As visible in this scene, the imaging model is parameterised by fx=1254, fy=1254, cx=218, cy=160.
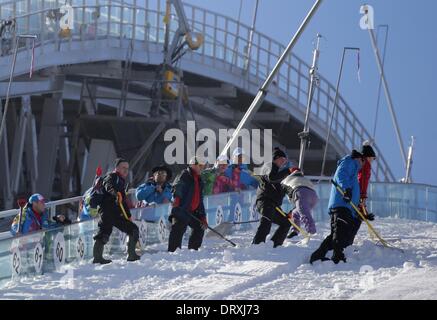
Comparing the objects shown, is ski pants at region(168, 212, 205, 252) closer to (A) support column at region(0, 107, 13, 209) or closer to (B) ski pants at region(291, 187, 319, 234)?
(B) ski pants at region(291, 187, 319, 234)

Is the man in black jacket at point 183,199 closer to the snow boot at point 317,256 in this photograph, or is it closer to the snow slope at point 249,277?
the snow slope at point 249,277

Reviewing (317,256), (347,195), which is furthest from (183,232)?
(347,195)

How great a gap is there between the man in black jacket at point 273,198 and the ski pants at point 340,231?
1671mm

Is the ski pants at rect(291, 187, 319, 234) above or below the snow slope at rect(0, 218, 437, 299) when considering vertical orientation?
above

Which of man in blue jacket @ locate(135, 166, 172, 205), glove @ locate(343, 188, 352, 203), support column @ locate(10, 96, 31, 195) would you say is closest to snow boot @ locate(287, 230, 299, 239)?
man in blue jacket @ locate(135, 166, 172, 205)

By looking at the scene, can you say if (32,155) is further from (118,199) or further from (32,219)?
(118,199)

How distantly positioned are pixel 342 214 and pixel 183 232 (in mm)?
2415

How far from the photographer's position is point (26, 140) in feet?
111

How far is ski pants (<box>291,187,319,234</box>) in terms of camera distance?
17.6 m

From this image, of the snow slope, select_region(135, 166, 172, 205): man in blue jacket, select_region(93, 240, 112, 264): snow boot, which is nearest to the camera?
the snow slope

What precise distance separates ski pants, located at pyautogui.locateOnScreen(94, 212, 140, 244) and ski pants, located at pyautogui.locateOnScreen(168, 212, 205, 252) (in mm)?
867

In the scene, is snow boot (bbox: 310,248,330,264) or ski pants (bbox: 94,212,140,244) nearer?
snow boot (bbox: 310,248,330,264)
